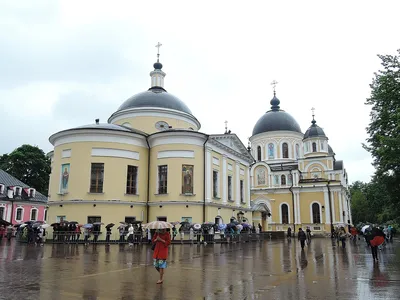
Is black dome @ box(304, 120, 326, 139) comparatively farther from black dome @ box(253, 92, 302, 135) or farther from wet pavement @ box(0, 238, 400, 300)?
wet pavement @ box(0, 238, 400, 300)

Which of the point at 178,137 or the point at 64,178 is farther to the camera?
the point at 178,137

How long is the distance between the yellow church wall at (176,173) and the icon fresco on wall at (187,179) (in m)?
0.25

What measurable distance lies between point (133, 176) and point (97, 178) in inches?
116

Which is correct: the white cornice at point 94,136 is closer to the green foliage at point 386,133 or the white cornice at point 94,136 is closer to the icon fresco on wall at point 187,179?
the icon fresco on wall at point 187,179

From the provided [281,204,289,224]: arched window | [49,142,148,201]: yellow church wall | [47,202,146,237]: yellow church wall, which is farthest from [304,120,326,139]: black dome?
[47,202,146,237]: yellow church wall

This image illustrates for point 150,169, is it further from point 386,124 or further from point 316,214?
point 316,214

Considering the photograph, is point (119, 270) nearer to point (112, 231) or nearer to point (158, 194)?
point (112, 231)

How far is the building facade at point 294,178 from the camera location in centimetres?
5019

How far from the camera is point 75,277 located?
10.1 meters

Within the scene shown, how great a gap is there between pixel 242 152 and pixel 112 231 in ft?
56.4

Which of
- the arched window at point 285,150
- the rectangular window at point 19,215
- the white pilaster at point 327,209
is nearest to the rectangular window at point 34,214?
the rectangular window at point 19,215

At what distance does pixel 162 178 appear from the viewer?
2888cm

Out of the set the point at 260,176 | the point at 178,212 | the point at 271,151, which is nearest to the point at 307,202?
the point at 260,176

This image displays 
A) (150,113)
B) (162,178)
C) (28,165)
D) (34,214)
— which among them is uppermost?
(150,113)
